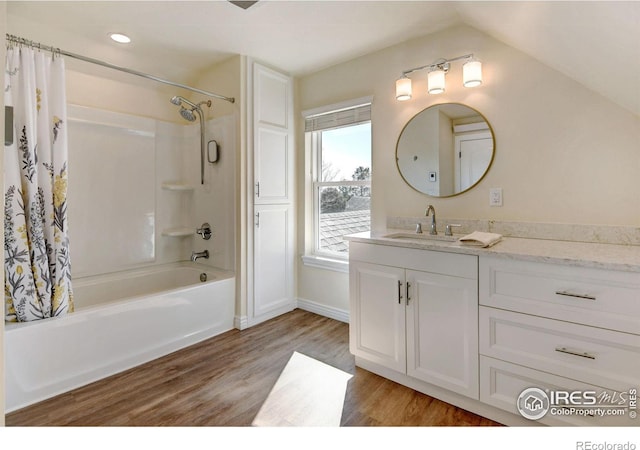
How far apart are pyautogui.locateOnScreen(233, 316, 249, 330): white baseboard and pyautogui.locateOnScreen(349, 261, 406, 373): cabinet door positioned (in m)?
1.11

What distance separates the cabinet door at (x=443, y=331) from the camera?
1644 millimetres

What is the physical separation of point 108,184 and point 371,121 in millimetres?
2371

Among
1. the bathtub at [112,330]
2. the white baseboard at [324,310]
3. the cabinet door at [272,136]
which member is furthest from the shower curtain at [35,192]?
the white baseboard at [324,310]

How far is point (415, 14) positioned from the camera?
210cm

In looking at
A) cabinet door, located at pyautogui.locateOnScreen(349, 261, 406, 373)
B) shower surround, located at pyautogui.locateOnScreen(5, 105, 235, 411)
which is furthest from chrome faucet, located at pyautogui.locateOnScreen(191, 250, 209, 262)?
cabinet door, located at pyautogui.locateOnScreen(349, 261, 406, 373)

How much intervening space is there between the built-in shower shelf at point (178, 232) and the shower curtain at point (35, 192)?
1.13m

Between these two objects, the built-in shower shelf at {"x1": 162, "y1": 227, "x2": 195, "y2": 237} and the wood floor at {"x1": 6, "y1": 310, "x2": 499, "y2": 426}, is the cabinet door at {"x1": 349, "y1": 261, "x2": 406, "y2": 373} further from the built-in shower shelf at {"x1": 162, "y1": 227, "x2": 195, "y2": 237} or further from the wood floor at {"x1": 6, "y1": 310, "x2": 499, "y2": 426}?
the built-in shower shelf at {"x1": 162, "y1": 227, "x2": 195, "y2": 237}

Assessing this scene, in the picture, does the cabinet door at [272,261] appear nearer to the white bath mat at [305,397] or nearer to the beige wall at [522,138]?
the white bath mat at [305,397]

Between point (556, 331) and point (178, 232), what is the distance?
3.00 m

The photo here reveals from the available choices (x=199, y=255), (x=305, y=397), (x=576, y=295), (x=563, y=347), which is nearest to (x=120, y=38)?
(x=199, y=255)

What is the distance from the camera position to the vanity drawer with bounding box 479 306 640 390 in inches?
50.7
